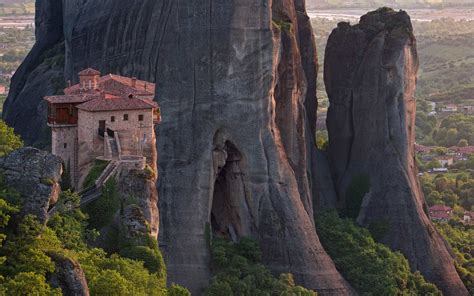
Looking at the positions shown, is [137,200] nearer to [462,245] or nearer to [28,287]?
[28,287]

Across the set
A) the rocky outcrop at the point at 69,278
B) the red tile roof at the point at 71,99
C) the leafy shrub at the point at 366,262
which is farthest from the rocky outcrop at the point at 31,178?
the leafy shrub at the point at 366,262

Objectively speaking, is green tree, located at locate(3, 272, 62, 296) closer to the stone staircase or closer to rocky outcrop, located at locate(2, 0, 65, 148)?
the stone staircase

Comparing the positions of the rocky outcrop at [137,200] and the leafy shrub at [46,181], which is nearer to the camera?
the leafy shrub at [46,181]

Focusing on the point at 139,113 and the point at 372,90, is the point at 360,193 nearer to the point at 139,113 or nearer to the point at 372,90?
the point at 372,90

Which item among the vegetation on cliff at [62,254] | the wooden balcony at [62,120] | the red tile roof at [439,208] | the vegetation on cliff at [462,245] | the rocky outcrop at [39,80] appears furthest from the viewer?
the red tile roof at [439,208]

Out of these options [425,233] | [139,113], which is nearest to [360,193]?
[425,233]

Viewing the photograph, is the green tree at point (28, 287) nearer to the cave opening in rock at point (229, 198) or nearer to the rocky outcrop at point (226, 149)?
the rocky outcrop at point (226, 149)
